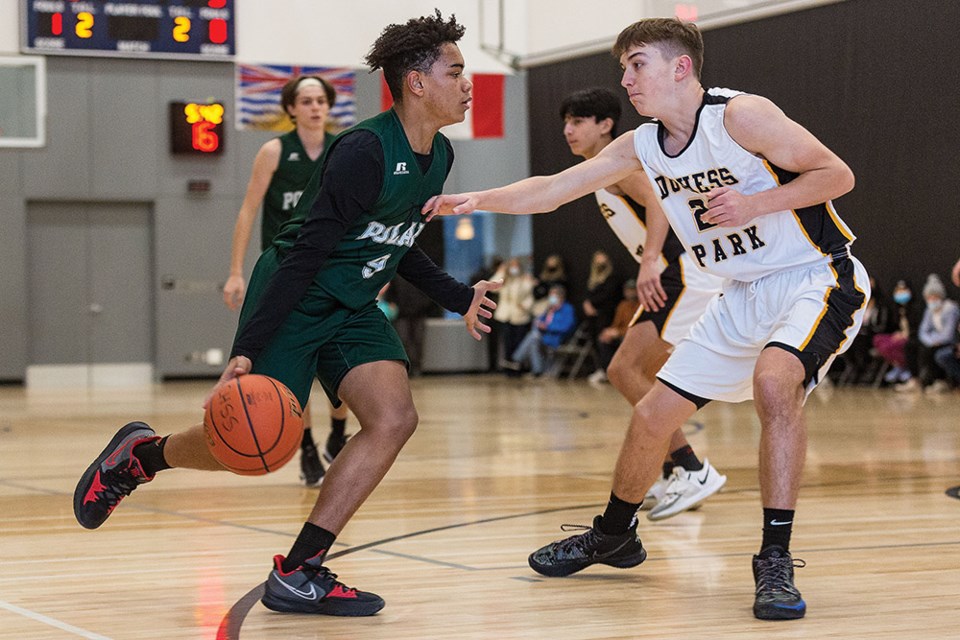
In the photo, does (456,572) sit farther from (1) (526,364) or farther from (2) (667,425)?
(1) (526,364)

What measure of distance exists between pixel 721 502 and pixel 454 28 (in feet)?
9.26

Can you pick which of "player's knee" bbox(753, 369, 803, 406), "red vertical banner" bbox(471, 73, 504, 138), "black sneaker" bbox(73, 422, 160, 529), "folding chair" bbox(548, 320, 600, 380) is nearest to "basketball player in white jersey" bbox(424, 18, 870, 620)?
"player's knee" bbox(753, 369, 803, 406)

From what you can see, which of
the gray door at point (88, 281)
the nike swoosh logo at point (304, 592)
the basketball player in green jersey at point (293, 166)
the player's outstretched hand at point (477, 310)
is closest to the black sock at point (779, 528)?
the player's outstretched hand at point (477, 310)

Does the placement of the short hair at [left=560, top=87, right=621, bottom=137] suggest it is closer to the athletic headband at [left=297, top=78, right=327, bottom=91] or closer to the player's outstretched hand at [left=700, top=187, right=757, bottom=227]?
the athletic headband at [left=297, top=78, right=327, bottom=91]

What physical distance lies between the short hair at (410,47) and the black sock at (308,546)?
1165 millimetres

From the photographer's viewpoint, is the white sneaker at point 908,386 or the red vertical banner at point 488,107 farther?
the red vertical banner at point 488,107

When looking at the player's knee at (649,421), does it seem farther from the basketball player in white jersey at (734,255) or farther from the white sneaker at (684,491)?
the white sneaker at (684,491)

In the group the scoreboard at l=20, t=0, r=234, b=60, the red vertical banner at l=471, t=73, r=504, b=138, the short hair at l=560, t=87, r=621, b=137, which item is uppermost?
the scoreboard at l=20, t=0, r=234, b=60

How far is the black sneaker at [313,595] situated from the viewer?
11.8ft

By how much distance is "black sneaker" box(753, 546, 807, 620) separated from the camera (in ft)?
11.4

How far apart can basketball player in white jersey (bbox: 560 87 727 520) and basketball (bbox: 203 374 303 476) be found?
2.29m

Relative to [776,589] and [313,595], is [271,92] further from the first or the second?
[776,589]

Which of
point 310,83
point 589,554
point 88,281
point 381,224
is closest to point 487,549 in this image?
point 589,554

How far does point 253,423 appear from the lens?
3.38m
